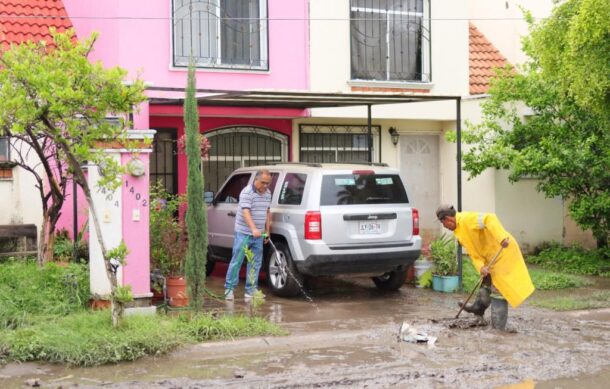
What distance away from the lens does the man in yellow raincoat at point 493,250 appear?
374 inches

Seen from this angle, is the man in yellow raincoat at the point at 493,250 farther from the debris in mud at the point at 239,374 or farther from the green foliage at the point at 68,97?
the green foliage at the point at 68,97

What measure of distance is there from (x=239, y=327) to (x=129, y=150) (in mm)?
2260

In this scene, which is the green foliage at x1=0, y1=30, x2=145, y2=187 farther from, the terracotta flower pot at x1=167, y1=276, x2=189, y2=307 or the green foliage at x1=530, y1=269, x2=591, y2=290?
the green foliage at x1=530, y1=269, x2=591, y2=290

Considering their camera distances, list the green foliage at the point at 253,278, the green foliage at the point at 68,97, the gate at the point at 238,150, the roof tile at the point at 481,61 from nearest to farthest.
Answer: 1. the green foliage at the point at 68,97
2. the green foliage at the point at 253,278
3. the gate at the point at 238,150
4. the roof tile at the point at 481,61

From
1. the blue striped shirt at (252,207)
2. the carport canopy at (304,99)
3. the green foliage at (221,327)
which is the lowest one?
the green foliage at (221,327)

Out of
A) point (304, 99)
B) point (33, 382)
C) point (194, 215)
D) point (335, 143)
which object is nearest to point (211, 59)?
point (304, 99)

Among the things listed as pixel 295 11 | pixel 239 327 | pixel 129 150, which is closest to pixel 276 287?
pixel 239 327

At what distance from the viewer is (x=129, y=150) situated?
9.32 metres

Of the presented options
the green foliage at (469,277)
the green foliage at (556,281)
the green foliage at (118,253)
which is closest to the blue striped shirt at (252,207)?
the green foliage at (118,253)

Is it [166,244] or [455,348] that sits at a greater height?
[166,244]

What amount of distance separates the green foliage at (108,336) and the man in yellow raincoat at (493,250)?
233 centimetres

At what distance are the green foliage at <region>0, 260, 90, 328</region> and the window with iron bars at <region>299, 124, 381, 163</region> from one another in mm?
6578

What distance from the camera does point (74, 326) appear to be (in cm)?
864

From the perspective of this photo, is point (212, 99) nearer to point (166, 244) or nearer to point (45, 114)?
point (166, 244)
